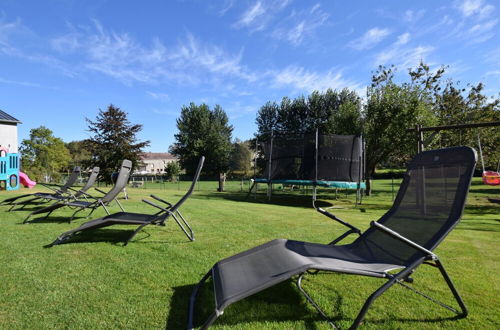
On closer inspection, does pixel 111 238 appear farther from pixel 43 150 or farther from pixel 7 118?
pixel 43 150

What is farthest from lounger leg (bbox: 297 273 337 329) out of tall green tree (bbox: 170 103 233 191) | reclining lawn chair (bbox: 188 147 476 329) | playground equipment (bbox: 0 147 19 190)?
tall green tree (bbox: 170 103 233 191)

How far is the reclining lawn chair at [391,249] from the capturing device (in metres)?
1.78

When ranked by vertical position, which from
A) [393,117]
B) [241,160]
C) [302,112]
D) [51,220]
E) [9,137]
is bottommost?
[51,220]

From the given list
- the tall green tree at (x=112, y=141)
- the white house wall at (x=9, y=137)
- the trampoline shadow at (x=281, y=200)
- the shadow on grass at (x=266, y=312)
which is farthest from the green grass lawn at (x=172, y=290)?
the white house wall at (x=9, y=137)

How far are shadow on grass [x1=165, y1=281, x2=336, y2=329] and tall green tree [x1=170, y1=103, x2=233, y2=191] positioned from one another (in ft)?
85.0

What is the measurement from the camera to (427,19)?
382 inches

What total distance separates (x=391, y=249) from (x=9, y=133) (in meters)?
20.2

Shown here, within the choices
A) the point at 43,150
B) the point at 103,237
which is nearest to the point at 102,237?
the point at 103,237

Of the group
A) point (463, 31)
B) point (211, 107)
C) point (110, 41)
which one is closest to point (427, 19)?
point (463, 31)

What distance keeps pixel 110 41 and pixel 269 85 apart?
33.8 feet

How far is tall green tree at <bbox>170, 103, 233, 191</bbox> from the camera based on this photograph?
29516mm

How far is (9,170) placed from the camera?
568 inches

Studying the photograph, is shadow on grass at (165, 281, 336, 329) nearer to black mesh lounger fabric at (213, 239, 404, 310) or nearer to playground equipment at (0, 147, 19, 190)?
black mesh lounger fabric at (213, 239, 404, 310)

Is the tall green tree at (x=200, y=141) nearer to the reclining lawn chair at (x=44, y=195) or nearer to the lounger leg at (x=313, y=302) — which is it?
the reclining lawn chair at (x=44, y=195)
